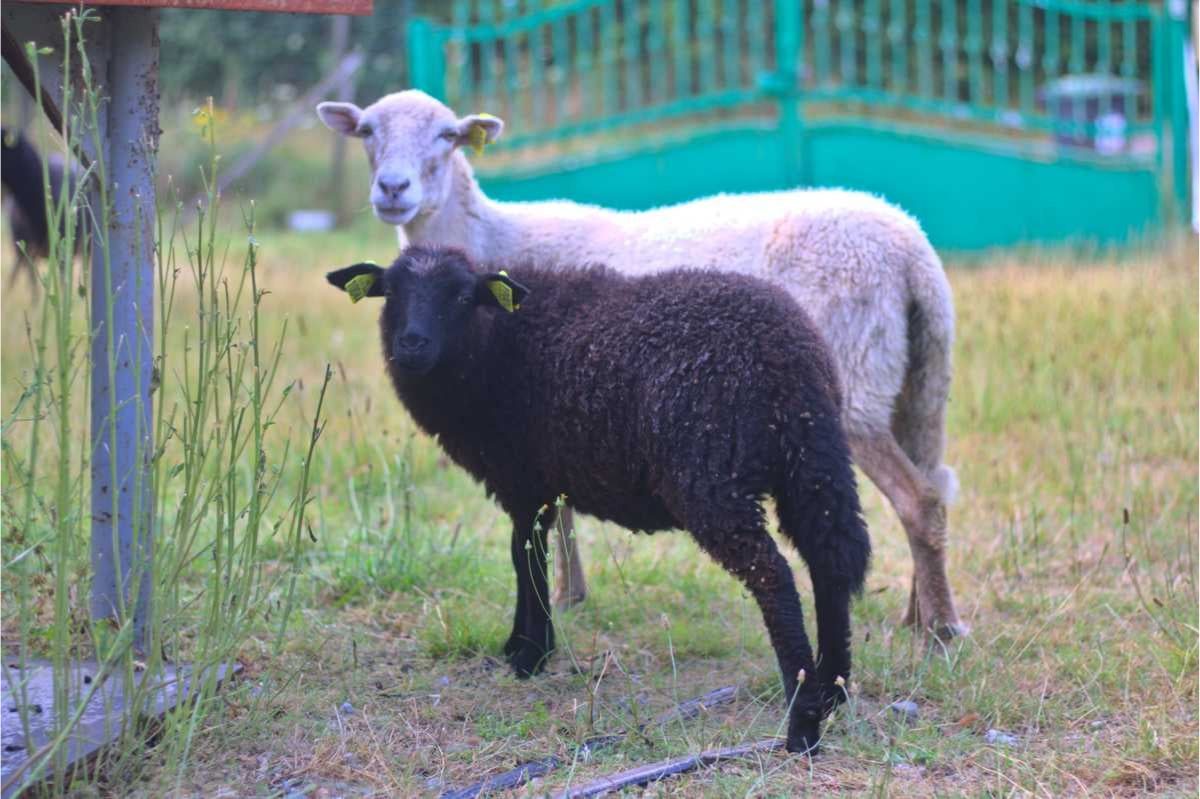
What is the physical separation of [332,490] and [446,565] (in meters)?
1.47

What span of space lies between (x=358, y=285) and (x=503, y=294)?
0.47 m

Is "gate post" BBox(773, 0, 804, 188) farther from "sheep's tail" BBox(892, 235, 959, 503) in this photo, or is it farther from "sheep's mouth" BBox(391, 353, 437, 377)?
"sheep's mouth" BBox(391, 353, 437, 377)

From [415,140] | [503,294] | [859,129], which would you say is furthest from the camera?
[859,129]

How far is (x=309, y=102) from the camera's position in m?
18.9

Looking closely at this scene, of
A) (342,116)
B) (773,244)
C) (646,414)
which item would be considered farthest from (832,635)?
(342,116)

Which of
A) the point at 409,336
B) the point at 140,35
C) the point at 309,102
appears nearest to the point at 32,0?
the point at 140,35

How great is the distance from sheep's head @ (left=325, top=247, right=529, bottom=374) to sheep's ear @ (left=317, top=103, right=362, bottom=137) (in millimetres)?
1352

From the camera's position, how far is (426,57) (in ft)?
32.5

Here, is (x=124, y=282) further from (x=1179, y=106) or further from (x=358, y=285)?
(x=1179, y=106)

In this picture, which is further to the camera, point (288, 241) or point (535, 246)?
point (288, 241)

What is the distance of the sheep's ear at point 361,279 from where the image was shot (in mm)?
4168

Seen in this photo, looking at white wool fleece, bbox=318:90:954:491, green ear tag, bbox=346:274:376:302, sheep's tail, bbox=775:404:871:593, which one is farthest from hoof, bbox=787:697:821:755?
green ear tag, bbox=346:274:376:302

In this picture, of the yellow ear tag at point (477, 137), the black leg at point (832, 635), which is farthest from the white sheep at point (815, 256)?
the black leg at point (832, 635)

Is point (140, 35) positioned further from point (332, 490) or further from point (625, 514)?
point (332, 490)
